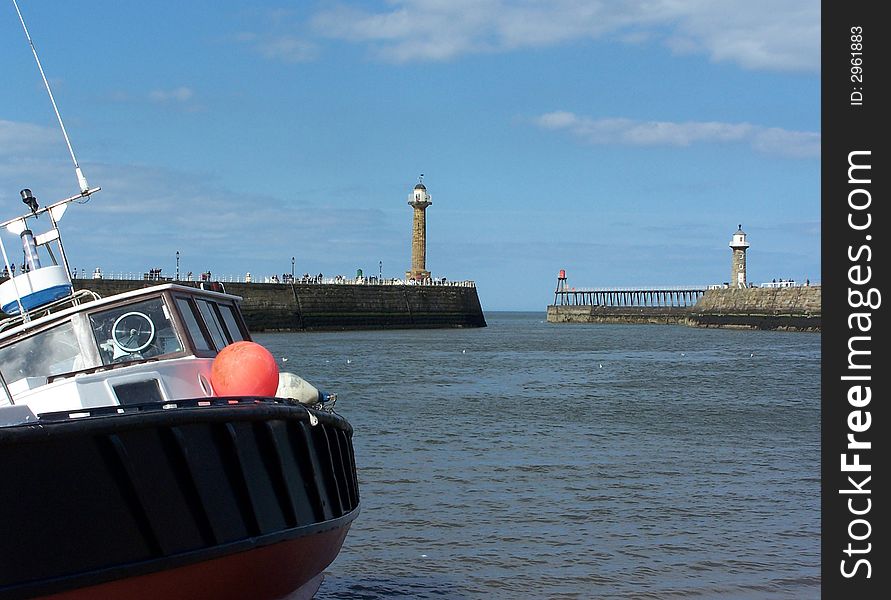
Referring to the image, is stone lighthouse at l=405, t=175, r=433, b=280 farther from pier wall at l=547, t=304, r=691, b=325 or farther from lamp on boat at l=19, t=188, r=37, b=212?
lamp on boat at l=19, t=188, r=37, b=212

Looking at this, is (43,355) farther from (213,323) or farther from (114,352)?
(213,323)

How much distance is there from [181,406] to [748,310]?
7944 centimetres

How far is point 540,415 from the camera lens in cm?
2080

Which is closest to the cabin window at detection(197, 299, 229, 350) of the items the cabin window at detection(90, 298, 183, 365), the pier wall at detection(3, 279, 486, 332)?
the cabin window at detection(90, 298, 183, 365)

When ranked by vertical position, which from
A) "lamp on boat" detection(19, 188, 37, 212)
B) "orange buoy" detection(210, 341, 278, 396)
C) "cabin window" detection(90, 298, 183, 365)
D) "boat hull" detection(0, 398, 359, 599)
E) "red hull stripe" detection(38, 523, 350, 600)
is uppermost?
"lamp on boat" detection(19, 188, 37, 212)

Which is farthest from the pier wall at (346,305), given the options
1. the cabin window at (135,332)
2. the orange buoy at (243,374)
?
the orange buoy at (243,374)

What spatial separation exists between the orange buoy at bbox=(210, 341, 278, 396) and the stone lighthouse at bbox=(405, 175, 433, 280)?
7316 centimetres

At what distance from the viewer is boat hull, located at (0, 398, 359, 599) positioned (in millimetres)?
5207

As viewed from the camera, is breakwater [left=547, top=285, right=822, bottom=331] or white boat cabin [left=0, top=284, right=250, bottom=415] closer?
white boat cabin [left=0, top=284, right=250, bottom=415]

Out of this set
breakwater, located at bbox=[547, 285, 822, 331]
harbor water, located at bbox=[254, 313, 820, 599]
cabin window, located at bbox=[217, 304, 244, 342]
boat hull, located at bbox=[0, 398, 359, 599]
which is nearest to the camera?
boat hull, located at bbox=[0, 398, 359, 599]

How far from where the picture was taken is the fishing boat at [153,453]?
5281mm

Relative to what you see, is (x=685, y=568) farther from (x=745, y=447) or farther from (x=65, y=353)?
(x=745, y=447)

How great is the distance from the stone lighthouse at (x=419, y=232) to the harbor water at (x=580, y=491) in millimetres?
52487
